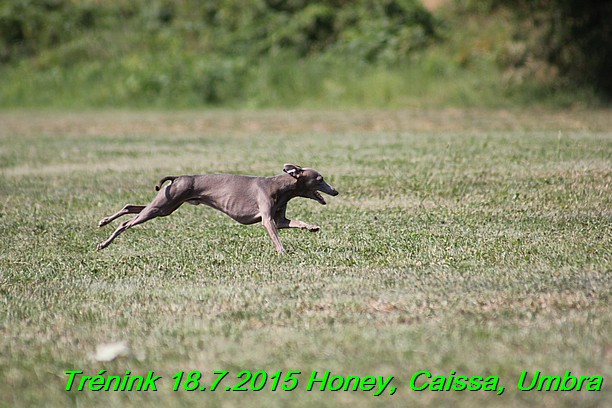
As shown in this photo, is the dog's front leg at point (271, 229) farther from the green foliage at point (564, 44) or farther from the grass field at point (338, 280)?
the green foliage at point (564, 44)

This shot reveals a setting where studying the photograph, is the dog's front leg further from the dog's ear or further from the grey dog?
the dog's ear

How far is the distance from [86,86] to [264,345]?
75.1ft

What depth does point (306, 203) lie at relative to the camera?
32.5 ft

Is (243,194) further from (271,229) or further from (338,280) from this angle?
(338,280)

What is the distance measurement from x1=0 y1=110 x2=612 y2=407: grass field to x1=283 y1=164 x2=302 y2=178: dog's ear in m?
0.56

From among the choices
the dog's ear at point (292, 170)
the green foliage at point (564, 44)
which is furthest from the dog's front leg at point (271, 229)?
the green foliage at point (564, 44)

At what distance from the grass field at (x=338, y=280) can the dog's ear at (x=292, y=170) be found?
0.56 meters

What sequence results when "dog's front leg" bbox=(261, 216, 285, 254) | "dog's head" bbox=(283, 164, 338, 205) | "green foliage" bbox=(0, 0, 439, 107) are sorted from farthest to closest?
"green foliage" bbox=(0, 0, 439, 107)
"dog's head" bbox=(283, 164, 338, 205)
"dog's front leg" bbox=(261, 216, 285, 254)

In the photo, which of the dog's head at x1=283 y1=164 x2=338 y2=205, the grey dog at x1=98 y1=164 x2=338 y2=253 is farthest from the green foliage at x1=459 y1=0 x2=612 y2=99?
the grey dog at x1=98 y1=164 x2=338 y2=253

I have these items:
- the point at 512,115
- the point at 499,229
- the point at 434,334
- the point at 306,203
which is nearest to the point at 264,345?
the point at 434,334

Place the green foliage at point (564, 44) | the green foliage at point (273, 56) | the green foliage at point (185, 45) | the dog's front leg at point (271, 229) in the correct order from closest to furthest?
1. the dog's front leg at point (271, 229)
2. the green foliage at point (564, 44)
3. the green foliage at point (273, 56)
4. the green foliage at point (185, 45)

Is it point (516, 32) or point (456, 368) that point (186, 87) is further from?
point (456, 368)

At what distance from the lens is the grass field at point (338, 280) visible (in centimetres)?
436

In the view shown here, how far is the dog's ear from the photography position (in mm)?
6855
